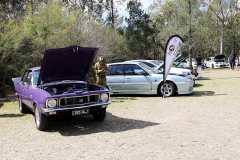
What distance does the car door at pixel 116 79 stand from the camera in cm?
1140

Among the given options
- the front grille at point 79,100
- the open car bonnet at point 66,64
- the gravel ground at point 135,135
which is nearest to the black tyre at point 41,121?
the gravel ground at point 135,135

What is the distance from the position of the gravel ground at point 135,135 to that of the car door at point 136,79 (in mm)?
2353

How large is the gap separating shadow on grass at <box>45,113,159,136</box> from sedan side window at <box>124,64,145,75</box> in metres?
4.12

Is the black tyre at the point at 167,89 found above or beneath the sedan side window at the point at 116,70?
beneath

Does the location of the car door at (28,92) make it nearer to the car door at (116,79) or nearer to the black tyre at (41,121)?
the black tyre at (41,121)

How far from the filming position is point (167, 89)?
35.9 ft

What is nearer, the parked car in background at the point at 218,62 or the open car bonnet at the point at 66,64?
the open car bonnet at the point at 66,64

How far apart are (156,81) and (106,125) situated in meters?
4.90

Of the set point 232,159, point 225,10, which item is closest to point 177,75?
point 232,159

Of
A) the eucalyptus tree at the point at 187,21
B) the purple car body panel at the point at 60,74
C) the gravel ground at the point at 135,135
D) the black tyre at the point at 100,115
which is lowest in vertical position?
the gravel ground at the point at 135,135

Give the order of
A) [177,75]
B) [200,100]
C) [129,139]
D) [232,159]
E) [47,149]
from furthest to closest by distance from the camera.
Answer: [177,75] → [200,100] → [129,139] → [47,149] → [232,159]

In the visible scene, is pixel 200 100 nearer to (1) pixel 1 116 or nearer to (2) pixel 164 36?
(1) pixel 1 116

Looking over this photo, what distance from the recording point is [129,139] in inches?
211

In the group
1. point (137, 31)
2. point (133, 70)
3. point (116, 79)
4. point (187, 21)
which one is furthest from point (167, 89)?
point (137, 31)
